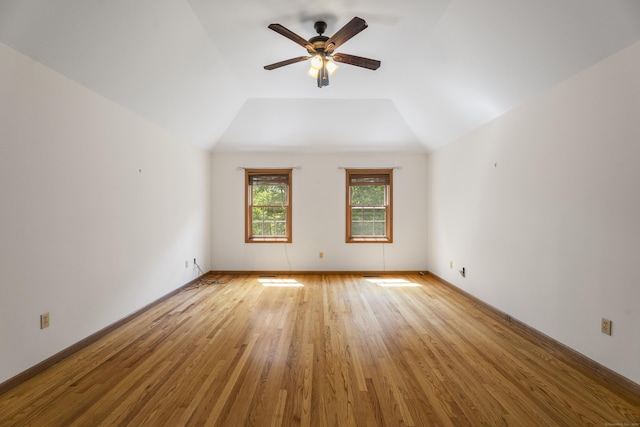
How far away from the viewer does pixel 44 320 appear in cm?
220

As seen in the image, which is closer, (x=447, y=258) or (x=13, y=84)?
(x=13, y=84)

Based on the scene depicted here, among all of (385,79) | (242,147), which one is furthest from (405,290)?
(242,147)

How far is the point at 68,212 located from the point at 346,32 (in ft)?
9.32

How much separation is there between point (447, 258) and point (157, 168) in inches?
187

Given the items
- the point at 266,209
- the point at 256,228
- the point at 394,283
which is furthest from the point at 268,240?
the point at 394,283

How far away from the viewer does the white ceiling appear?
6.74 ft

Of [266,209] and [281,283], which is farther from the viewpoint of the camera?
[266,209]

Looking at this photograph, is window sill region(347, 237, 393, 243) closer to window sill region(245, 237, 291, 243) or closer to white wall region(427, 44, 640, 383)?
window sill region(245, 237, 291, 243)

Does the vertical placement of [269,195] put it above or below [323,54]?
below

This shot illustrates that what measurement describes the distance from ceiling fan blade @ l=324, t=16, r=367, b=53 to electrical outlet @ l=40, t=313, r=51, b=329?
3.28 metres

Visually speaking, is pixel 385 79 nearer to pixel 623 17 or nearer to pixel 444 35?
pixel 444 35

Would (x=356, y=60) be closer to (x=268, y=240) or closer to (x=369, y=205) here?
(x=369, y=205)

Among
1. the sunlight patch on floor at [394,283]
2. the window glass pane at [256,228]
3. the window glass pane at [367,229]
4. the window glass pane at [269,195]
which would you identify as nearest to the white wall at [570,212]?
the sunlight patch on floor at [394,283]

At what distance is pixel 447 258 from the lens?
4.84 m
